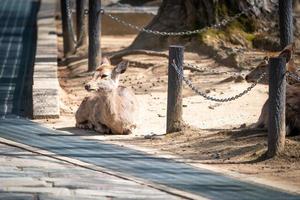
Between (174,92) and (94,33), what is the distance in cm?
559

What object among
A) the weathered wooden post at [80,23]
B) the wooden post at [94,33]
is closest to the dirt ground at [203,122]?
the wooden post at [94,33]

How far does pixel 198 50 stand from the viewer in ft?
55.8

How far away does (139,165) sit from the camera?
390 inches

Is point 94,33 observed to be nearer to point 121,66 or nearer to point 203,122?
point 121,66

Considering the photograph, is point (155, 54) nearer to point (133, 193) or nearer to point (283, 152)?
point (283, 152)

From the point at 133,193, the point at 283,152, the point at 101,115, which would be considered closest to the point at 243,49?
the point at 101,115

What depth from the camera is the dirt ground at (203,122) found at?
988 centimetres

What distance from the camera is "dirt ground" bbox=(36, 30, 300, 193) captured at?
9.88 m

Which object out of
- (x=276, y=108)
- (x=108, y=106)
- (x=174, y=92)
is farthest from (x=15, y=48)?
(x=276, y=108)

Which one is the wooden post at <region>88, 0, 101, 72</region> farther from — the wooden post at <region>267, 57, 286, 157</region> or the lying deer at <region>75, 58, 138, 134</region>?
the wooden post at <region>267, 57, 286, 157</region>

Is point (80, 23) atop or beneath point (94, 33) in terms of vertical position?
atop

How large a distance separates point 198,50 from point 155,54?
2.52 ft

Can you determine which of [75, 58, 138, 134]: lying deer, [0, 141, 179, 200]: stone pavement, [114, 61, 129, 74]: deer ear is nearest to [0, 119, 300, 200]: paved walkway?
[0, 141, 179, 200]: stone pavement

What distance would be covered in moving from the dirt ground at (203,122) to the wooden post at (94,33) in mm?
301
